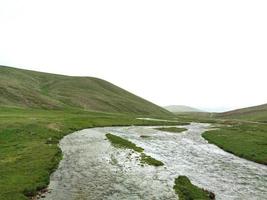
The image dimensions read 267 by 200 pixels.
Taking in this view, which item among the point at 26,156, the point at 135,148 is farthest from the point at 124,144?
the point at 26,156

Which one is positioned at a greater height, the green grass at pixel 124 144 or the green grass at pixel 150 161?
the green grass at pixel 124 144

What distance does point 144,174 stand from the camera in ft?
123

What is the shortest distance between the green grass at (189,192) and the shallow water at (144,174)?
727mm

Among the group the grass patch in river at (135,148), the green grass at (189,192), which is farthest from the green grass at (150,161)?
the green grass at (189,192)

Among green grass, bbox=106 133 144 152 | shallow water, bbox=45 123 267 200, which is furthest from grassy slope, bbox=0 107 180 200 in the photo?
green grass, bbox=106 133 144 152

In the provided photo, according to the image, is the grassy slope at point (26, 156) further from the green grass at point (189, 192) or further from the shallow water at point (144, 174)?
the green grass at point (189, 192)

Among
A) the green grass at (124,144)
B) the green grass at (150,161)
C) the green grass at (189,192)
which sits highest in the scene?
the green grass at (124,144)

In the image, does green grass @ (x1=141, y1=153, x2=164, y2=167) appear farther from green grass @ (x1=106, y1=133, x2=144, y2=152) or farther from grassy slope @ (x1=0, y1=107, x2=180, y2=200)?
grassy slope @ (x1=0, y1=107, x2=180, y2=200)

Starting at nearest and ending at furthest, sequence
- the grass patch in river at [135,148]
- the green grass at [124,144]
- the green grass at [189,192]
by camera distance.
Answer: the green grass at [189,192]
the grass patch in river at [135,148]
the green grass at [124,144]

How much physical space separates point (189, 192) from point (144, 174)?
8.14 metres

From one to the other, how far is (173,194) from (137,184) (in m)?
4.40

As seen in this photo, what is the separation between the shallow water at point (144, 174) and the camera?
30375mm

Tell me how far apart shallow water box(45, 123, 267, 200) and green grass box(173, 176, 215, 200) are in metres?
0.73

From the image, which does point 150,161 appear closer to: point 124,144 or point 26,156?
point 124,144
